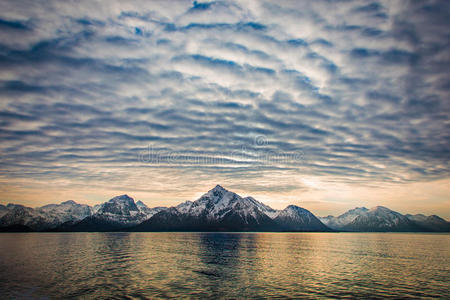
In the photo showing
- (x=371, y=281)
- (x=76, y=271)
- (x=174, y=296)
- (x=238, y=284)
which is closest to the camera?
(x=174, y=296)

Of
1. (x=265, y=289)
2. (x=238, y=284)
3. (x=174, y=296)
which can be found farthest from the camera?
(x=238, y=284)

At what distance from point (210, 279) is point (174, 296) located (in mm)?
15434

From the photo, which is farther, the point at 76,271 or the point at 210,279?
the point at 76,271

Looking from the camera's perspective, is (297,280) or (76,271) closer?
(297,280)

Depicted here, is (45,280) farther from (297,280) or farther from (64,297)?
(297,280)

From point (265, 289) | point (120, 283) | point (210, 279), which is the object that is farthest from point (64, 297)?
point (265, 289)

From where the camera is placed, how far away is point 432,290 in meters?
48.6

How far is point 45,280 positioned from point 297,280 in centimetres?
5173

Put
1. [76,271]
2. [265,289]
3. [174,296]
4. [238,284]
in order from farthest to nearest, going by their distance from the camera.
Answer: [76,271] < [238,284] < [265,289] < [174,296]

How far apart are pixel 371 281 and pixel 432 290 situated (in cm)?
1024

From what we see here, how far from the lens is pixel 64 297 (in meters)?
42.5

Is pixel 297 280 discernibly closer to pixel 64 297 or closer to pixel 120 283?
pixel 120 283

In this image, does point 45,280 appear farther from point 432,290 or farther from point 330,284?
point 432,290

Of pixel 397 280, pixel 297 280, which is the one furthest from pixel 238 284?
pixel 397 280
